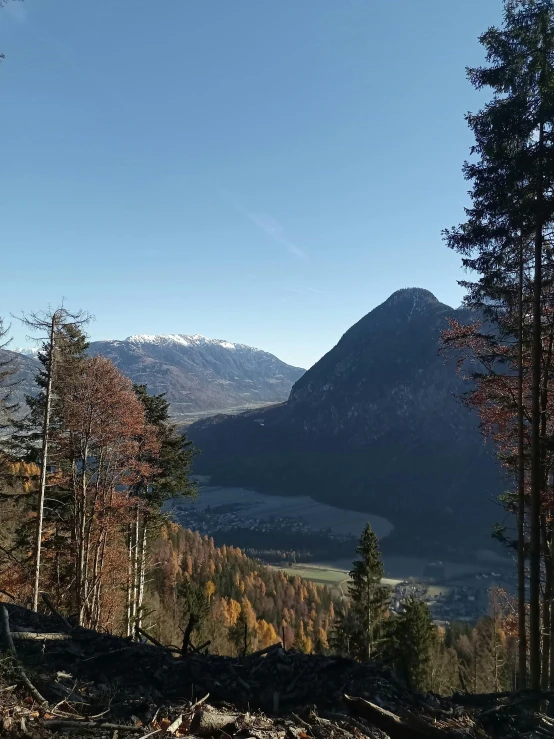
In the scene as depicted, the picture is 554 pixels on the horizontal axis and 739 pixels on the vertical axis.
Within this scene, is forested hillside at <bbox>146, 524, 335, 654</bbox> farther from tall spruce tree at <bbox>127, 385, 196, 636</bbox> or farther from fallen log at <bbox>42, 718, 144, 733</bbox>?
fallen log at <bbox>42, 718, 144, 733</bbox>

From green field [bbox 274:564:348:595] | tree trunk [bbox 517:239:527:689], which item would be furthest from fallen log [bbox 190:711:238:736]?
green field [bbox 274:564:348:595]

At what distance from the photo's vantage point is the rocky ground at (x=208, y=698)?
4281mm

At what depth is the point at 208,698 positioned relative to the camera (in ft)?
17.2

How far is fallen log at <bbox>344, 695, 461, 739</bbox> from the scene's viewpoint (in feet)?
16.0

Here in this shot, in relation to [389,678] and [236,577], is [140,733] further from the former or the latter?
[236,577]

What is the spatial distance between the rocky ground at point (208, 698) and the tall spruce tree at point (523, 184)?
5.49 meters

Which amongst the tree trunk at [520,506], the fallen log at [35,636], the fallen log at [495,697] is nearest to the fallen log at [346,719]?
the fallen log at [495,697]

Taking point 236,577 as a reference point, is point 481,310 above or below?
above

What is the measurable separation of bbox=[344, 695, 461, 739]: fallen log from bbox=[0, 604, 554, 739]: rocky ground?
1 cm

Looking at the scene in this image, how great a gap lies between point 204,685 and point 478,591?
432 ft

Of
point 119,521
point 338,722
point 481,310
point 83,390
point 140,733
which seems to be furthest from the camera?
point 119,521

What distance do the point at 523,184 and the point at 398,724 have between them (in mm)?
10989

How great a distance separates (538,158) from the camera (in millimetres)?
10117

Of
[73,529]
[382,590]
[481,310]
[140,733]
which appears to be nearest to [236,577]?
[382,590]
